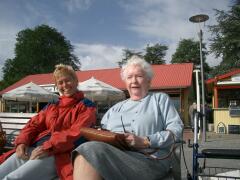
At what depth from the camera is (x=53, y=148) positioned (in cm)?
283

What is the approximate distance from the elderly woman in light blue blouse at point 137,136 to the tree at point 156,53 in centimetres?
5414

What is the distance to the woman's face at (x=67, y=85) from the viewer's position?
3.35 meters

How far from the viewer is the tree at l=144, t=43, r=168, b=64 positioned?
187 feet

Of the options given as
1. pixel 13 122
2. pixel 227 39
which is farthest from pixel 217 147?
pixel 227 39

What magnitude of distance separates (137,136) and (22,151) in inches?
50.2

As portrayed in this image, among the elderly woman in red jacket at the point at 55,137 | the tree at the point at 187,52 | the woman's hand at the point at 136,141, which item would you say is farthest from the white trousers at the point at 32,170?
the tree at the point at 187,52

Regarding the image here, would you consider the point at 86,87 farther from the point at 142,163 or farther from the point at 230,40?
the point at 230,40

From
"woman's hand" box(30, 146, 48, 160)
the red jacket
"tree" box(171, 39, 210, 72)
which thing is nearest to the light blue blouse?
the red jacket

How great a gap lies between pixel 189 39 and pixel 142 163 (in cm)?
5804

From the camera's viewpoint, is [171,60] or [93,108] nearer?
[93,108]

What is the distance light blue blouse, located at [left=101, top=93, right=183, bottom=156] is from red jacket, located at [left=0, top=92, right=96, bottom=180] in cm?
31

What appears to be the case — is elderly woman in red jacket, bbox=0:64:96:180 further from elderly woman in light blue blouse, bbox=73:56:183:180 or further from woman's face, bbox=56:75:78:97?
elderly woman in light blue blouse, bbox=73:56:183:180

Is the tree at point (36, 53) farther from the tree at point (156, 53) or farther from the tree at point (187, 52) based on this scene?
the tree at point (187, 52)

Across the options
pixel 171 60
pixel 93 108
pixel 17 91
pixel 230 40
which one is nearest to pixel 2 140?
pixel 93 108
